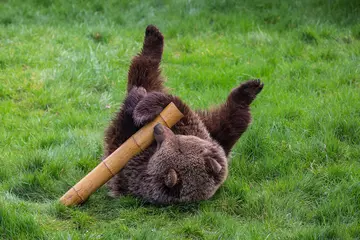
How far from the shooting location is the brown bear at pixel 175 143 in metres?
5.20

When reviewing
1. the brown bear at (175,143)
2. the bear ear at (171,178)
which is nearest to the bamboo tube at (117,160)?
the brown bear at (175,143)

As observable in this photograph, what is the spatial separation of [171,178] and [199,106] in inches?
96.1

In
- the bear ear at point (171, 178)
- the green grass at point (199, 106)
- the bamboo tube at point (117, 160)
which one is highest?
the bamboo tube at point (117, 160)

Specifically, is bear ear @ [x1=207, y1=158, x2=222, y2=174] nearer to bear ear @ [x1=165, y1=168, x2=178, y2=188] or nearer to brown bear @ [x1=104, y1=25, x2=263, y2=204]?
brown bear @ [x1=104, y1=25, x2=263, y2=204]

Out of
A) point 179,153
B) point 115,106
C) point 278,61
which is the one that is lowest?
point 278,61

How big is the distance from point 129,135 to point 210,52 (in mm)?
3943

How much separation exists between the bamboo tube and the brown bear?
0.08 metres

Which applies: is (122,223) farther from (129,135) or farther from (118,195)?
(129,135)

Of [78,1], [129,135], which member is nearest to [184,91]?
[129,135]

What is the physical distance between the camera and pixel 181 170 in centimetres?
516

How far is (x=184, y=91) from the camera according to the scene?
7.95 m

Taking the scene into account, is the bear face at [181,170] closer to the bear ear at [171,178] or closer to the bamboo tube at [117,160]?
the bear ear at [171,178]

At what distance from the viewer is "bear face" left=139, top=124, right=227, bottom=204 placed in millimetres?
5172

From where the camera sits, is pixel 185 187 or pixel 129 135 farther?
pixel 129 135
